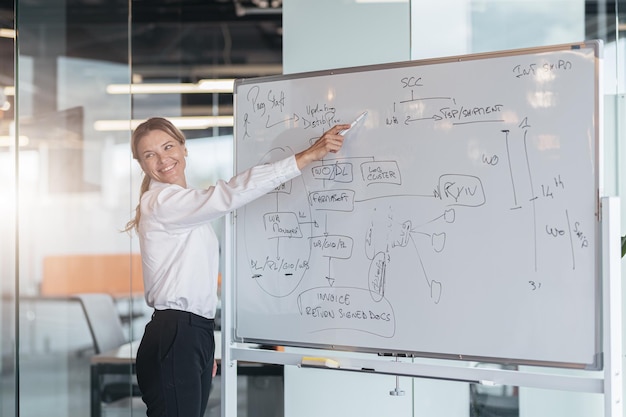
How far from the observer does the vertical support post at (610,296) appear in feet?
7.23

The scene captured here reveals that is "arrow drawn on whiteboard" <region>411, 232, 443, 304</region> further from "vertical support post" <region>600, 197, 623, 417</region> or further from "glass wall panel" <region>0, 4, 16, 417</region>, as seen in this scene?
"glass wall panel" <region>0, 4, 16, 417</region>

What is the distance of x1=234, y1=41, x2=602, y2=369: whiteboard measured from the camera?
7.59 feet

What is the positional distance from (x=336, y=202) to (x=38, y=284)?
1.94 m

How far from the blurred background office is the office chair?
0.10ft

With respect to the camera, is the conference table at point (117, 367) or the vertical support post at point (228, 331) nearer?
the vertical support post at point (228, 331)

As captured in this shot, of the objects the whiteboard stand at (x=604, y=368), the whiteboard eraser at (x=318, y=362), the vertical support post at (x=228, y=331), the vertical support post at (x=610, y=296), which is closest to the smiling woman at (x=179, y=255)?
the vertical support post at (x=228, y=331)

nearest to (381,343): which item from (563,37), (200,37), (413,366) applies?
(413,366)

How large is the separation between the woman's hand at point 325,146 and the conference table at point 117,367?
1.62 metres

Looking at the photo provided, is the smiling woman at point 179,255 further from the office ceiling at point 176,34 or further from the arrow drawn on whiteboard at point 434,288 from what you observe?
the office ceiling at point 176,34

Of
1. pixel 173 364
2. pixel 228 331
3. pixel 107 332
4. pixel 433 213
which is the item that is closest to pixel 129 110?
pixel 107 332

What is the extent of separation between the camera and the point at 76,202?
4.10 m

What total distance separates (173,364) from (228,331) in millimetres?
422

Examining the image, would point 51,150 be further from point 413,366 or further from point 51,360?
point 413,366

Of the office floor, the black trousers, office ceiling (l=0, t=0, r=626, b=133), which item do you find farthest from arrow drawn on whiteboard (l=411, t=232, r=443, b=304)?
office ceiling (l=0, t=0, r=626, b=133)
